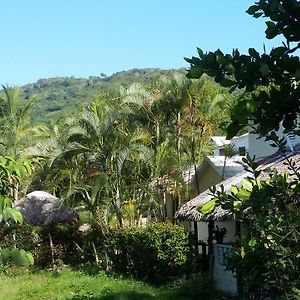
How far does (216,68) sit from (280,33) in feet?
0.83

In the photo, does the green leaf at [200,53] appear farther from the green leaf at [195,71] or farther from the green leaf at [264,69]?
the green leaf at [264,69]

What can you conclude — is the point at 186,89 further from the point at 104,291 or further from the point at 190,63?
the point at 190,63

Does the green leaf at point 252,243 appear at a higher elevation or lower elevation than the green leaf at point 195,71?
lower

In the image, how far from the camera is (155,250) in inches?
655

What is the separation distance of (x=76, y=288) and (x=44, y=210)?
23.1 ft

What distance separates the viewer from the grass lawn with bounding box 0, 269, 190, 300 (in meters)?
15.2

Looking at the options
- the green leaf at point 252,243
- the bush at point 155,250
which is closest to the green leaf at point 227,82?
the green leaf at point 252,243

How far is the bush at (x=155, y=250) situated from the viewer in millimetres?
16453

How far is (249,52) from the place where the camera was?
1.98 m

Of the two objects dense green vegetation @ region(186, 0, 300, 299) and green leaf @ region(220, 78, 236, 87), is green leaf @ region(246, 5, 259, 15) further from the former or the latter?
green leaf @ region(220, 78, 236, 87)

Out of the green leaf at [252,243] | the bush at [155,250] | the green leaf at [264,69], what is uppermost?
the green leaf at [264,69]

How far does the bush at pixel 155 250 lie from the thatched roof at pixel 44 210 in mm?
4579

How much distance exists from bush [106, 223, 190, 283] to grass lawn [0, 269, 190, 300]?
2.05ft

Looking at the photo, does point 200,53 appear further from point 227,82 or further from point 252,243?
point 252,243
